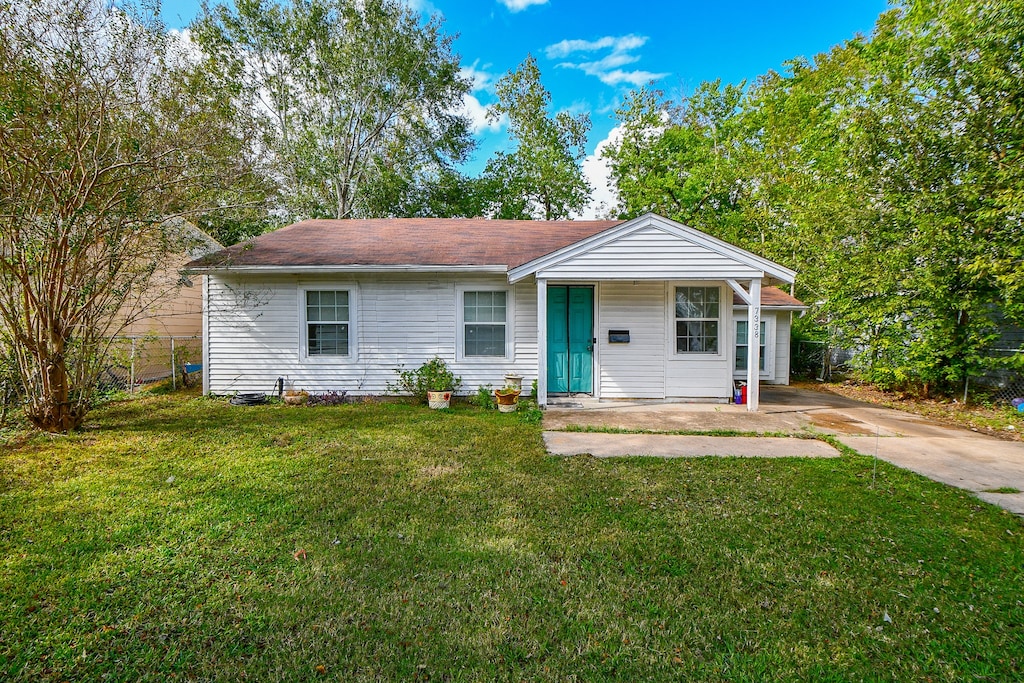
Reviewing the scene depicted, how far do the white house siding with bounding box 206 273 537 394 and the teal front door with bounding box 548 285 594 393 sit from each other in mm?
388

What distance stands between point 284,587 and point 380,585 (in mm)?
Answer: 591

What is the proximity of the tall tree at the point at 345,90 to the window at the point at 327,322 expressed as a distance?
12.4m

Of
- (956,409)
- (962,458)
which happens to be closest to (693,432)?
(962,458)

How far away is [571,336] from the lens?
895cm

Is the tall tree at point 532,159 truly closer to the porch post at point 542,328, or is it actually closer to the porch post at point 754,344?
the porch post at point 542,328

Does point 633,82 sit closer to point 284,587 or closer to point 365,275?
point 365,275

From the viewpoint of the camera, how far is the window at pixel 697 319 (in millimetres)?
8844

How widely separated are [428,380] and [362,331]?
1752mm

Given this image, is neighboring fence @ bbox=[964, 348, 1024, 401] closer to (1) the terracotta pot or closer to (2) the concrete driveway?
(2) the concrete driveway

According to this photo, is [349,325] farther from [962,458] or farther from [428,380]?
[962,458]

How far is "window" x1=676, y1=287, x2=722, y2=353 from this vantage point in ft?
29.0

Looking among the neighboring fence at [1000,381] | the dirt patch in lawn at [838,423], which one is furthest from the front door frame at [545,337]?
the neighboring fence at [1000,381]

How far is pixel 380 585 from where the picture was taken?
274 cm

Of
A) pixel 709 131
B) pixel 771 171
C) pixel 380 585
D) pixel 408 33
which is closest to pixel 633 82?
pixel 709 131
